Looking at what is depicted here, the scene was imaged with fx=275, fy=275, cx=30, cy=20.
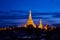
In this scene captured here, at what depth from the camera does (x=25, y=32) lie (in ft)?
253

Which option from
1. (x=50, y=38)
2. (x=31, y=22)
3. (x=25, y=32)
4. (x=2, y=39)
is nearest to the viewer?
(x=50, y=38)

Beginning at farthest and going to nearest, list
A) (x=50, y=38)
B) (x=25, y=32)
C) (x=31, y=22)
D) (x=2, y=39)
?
(x=31, y=22) < (x=25, y=32) < (x=2, y=39) < (x=50, y=38)

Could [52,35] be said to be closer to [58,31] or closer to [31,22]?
[58,31]

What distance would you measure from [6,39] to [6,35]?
899 mm

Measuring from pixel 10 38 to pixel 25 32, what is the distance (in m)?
31.3

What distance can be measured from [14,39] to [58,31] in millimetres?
13998

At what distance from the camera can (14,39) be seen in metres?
46.5

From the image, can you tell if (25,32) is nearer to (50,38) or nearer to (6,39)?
(6,39)

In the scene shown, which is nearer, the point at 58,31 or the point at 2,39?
the point at 58,31

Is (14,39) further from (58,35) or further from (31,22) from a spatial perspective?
(31,22)

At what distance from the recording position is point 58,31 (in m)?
34.0

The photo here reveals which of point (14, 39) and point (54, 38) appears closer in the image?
point (54, 38)

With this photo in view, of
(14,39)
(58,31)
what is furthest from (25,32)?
(58,31)

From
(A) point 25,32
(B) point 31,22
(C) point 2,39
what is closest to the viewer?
(C) point 2,39
